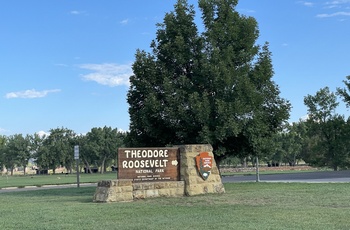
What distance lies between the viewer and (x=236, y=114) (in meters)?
17.6

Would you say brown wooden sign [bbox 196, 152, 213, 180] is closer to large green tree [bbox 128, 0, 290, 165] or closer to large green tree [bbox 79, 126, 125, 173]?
large green tree [bbox 128, 0, 290, 165]

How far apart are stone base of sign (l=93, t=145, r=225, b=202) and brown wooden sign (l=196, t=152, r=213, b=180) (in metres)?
0.13

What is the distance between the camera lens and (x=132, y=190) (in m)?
14.5

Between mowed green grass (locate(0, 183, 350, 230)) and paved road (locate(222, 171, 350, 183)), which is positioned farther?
paved road (locate(222, 171, 350, 183))

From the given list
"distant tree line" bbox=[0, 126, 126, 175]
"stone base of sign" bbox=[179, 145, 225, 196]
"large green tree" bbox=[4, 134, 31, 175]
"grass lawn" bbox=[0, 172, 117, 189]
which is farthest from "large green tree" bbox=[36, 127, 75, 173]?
"stone base of sign" bbox=[179, 145, 225, 196]

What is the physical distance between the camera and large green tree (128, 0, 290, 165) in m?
17.7

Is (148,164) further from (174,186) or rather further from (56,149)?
(56,149)

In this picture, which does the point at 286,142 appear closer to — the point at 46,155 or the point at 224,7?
the point at 46,155

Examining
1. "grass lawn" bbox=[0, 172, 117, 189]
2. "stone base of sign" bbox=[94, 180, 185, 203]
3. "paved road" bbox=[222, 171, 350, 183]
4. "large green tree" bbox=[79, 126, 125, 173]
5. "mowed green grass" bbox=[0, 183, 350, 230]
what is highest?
"large green tree" bbox=[79, 126, 125, 173]

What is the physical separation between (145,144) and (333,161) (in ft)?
109

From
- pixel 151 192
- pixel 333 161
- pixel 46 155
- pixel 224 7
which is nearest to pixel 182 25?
pixel 224 7

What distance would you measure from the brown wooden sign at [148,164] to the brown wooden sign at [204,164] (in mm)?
837

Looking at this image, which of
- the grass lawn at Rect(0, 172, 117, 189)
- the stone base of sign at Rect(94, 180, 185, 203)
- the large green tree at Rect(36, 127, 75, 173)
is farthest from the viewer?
the large green tree at Rect(36, 127, 75, 173)

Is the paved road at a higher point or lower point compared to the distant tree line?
lower
